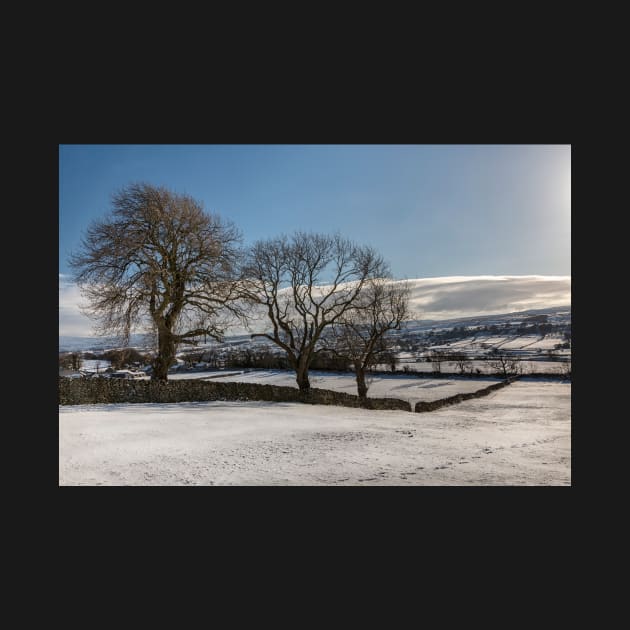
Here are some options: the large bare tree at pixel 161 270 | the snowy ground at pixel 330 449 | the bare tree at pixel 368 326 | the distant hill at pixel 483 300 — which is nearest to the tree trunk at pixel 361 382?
the bare tree at pixel 368 326

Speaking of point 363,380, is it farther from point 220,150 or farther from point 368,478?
point 220,150

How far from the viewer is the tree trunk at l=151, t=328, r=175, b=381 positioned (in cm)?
733

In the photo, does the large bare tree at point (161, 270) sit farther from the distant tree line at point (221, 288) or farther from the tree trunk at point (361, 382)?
the tree trunk at point (361, 382)

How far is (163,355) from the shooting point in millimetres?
7465

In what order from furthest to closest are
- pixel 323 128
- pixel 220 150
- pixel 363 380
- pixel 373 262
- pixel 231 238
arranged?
1. pixel 363 380
2. pixel 373 262
3. pixel 231 238
4. pixel 220 150
5. pixel 323 128

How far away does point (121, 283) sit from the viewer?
23.8 ft

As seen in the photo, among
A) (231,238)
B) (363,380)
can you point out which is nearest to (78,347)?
(231,238)

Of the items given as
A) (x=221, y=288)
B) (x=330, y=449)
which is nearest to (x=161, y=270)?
(x=221, y=288)

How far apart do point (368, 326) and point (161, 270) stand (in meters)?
5.64

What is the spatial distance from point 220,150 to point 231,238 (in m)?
2.59

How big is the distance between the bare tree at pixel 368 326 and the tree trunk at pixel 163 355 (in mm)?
4433

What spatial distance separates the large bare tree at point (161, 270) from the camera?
21.0 feet

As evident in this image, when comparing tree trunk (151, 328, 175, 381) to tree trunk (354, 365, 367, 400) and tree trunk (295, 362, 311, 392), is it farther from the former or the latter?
tree trunk (354, 365, 367, 400)

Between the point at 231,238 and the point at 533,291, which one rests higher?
the point at 231,238
